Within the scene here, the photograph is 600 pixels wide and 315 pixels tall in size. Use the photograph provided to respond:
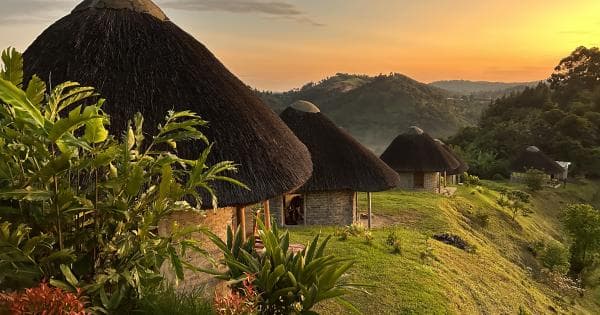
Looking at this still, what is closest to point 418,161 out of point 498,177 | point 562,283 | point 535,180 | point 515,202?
point 515,202

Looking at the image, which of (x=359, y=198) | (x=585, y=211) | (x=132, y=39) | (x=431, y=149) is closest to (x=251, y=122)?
(x=132, y=39)

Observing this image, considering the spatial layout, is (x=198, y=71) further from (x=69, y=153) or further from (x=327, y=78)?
(x=327, y=78)

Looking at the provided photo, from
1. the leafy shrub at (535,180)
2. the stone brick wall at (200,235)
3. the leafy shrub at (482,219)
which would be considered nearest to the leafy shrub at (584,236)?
the leafy shrub at (482,219)

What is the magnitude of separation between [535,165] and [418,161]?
706 inches

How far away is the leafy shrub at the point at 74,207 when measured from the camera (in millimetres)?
4160

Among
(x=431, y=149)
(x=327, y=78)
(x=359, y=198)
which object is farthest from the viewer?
(x=327, y=78)

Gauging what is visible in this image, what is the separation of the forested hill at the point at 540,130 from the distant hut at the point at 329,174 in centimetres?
2914

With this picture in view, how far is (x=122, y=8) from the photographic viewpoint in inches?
355

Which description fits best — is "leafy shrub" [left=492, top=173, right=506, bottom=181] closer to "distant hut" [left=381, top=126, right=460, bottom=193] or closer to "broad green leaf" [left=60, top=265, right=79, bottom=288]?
"distant hut" [left=381, top=126, right=460, bottom=193]

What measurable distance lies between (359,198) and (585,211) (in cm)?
1058

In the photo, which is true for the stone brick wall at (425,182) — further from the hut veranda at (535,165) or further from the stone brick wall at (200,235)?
the stone brick wall at (200,235)

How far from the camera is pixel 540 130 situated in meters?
45.2

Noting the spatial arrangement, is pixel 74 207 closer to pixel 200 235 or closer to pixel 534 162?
pixel 200 235

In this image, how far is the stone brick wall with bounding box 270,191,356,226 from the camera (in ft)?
55.3
